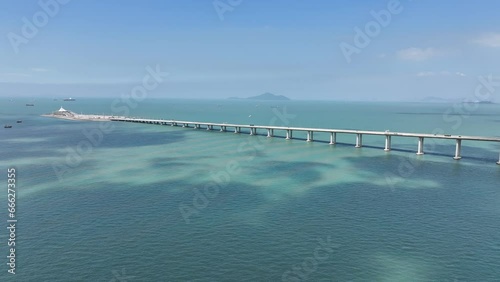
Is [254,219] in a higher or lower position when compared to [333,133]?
lower

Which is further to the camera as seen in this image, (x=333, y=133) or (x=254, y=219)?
(x=333, y=133)

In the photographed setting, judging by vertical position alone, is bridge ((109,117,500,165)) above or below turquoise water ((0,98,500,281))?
above

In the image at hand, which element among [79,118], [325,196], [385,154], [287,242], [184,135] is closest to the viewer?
[287,242]

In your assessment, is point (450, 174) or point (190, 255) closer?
point (190, 255)

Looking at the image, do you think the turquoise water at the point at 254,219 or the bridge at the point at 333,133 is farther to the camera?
the bridge at the point at 333,133

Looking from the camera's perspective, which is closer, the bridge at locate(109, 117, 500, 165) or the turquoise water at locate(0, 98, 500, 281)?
the turquoise water at locate(0, 98, 500, 281)

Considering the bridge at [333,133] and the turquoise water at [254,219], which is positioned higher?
the bridge at [333,133]

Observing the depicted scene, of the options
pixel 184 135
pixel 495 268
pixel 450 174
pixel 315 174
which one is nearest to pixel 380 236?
pixel 495 268

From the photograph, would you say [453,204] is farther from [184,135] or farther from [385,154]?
[184,135]
